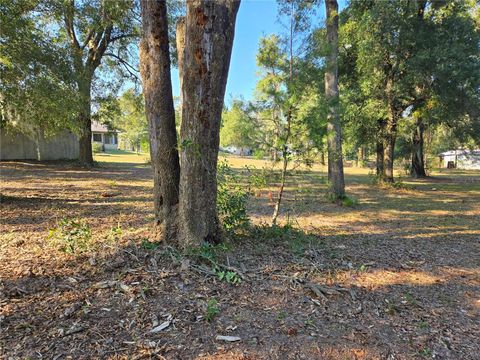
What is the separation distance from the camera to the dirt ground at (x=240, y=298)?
2.05 m

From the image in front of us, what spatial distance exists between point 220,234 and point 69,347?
71.4 inches

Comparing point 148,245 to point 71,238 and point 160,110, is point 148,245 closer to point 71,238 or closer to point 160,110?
point 71,238

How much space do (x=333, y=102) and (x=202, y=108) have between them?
9.00ft

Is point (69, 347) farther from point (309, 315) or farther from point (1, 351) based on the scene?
point (309, 315)

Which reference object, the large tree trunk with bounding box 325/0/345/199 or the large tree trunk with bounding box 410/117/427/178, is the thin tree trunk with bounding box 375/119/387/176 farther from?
the large tree trunk with bounding box 410/117/427/178

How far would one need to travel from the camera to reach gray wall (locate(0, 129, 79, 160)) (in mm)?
15479

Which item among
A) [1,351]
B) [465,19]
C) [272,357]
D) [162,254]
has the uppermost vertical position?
[465,19]

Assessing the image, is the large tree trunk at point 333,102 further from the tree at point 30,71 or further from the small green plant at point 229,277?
the tree at point 30,71

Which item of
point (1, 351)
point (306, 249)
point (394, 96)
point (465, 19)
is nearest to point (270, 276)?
point (306, 249)

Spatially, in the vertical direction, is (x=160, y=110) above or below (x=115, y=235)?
above

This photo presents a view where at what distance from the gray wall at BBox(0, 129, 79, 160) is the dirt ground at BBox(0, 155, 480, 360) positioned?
44.0ft

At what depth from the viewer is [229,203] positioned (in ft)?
13.0

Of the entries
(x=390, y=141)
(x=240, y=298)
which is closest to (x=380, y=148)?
(x=390, y=141)

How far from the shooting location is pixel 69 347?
1.93m
